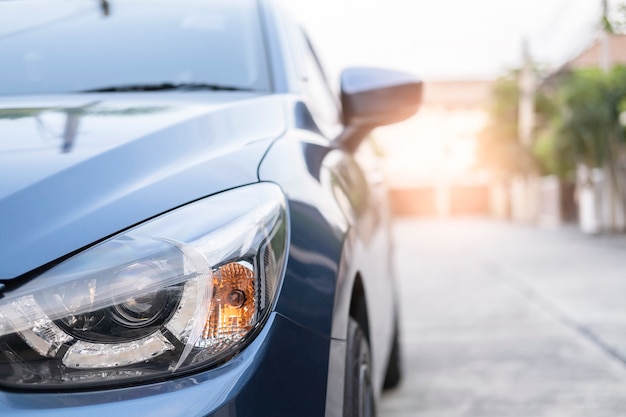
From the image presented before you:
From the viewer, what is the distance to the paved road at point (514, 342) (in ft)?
11.6

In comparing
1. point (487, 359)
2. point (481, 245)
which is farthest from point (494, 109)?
point (487, 359)

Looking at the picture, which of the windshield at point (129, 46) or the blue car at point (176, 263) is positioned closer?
the blue car at point (176, 263)

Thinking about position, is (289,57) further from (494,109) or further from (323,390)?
(494,109)

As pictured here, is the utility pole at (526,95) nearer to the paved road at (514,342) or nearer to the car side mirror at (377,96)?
the paved road at (514,342)

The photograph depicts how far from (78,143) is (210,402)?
0.61 metres

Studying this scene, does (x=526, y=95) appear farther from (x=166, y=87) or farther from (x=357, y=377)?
(x=357, y=377)

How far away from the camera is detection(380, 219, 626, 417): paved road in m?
3.54

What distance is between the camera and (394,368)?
3846 mm

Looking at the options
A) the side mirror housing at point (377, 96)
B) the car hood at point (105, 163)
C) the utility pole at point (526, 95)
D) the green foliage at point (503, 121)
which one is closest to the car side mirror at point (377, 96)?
the side mirror housing at point (377, 96)

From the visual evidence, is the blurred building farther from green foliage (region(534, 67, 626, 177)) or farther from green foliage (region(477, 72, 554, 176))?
green foliage (region(534, 67, 626, 177))

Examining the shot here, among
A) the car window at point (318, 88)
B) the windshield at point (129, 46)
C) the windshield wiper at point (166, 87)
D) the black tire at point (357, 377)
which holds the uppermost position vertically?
Answer: the windshield at point (129, 46)

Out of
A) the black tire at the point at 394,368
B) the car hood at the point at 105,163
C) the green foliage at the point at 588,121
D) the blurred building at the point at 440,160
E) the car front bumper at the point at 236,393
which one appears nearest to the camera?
the car front bumper at the point at 236,393

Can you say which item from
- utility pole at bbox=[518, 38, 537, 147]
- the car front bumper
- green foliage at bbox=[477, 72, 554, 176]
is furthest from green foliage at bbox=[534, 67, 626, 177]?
the car front bumper

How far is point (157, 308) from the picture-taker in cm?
123
